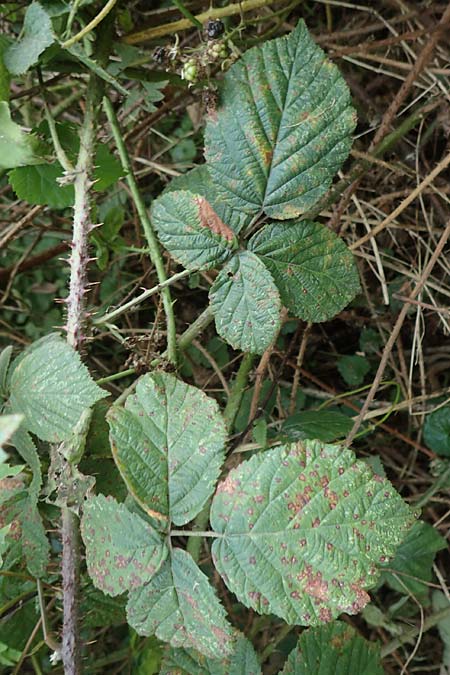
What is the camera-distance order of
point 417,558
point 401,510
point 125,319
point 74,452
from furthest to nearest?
point 125,319 → point 417,558 → point 74,452 → point 401,510

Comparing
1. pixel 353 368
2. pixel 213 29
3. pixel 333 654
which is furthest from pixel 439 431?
pixel 213 29

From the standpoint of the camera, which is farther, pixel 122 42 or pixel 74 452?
pixel 122 42

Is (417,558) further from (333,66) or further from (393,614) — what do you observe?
(333,66)

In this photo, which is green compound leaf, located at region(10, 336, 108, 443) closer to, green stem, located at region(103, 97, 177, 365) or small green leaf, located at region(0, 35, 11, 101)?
green stem, located at region(103, 97, 177, 365)

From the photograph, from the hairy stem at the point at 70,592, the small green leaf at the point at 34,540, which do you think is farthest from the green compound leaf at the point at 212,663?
the small green leaf at the point at 34,540

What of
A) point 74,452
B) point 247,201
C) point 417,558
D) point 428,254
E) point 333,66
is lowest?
point 417,558

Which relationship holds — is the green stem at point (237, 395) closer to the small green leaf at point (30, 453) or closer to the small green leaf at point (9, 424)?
the small green leaf at point (30, 453)

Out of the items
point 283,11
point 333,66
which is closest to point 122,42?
point 283,11

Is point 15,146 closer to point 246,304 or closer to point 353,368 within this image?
point 246,304
